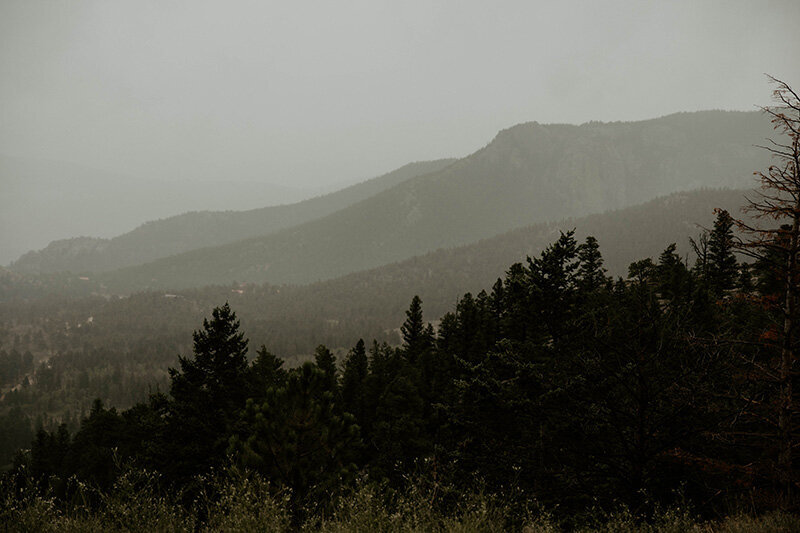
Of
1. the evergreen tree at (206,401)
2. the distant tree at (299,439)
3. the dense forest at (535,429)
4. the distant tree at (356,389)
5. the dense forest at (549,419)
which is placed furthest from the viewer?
the distant tree at (356,389)

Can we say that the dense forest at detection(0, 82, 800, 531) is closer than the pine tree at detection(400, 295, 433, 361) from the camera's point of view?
Yes

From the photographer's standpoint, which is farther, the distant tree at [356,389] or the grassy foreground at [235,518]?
the distant tree at [356,389]

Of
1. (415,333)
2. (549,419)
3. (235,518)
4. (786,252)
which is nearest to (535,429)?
(549,419)

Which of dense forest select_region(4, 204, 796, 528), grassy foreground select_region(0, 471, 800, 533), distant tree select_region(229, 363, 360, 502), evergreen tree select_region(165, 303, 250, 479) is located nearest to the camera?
grassy foreground select_region(0, 471, 800, 533)

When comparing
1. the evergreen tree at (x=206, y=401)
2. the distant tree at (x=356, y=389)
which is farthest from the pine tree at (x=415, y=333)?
the evergreen tree at (x=206, y=401)

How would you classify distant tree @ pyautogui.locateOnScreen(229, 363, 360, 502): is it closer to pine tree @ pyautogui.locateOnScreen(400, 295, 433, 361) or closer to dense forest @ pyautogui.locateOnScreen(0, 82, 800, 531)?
dense forest @ pyautogui.locateOnScreen(0, 82, 800, 531)

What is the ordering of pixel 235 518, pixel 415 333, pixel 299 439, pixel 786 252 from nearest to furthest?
1. pixel 235 518
2. pixel 786 252
3. pixel 299 439
4. pixel 415 333

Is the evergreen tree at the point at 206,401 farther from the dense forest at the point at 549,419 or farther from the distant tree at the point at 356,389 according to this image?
the distant tree at the point at 356,389

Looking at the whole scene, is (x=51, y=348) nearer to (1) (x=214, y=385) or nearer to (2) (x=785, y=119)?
(1) (x=214, y=385)

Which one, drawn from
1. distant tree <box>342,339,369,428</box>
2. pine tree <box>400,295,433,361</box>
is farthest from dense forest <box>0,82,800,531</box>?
pine tree <box>400,295,433,361</box>

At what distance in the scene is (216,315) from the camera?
2228 centimetres

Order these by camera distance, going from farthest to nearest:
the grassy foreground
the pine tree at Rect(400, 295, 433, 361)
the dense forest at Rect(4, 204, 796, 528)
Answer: the pine tree at Rect(400, 295, 433, 361) < the dense forest at Rect(4, 204, 796, 528) < the grassy foreground

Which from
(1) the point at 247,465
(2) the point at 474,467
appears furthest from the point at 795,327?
(1) the point at 247,465

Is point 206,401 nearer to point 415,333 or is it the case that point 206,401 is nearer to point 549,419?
point 549,419
